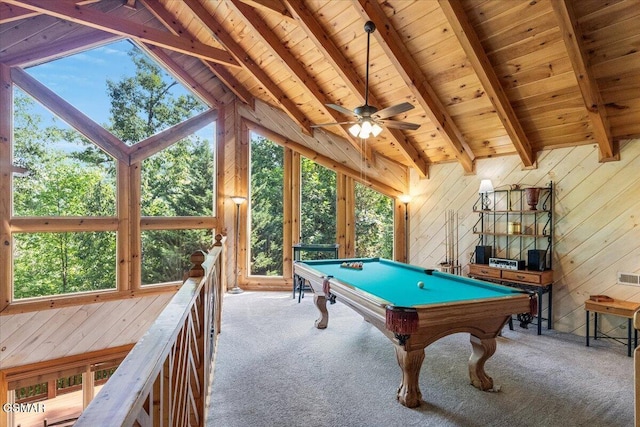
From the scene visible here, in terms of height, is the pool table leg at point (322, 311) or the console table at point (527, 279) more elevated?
the console table at point (527, 279)

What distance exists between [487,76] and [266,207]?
4.19 metres

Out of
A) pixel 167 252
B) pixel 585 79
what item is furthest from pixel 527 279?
pixel 167 252

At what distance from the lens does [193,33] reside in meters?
5.23

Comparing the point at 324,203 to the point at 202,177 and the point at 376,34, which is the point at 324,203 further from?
the point at 376,34

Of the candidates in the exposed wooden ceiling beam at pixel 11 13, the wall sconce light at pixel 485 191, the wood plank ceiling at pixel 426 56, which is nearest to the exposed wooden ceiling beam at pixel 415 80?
the wood plank ceiling at pixel 426 56

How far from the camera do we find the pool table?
2.25 m

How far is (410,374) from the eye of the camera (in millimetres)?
2449

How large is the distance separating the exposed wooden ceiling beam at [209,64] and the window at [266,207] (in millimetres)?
727

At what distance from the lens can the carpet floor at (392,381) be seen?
7.66ft

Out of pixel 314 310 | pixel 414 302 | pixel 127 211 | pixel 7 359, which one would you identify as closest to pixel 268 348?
pixel 314 310

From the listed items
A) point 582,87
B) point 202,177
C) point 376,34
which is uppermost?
point 376,34

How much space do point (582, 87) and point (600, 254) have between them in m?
1.98

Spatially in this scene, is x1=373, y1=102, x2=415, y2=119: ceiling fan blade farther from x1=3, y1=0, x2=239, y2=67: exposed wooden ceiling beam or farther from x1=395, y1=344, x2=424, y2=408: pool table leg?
x1=3, y1=0, x2=239, y2=67: exposed wooden ceiling beam

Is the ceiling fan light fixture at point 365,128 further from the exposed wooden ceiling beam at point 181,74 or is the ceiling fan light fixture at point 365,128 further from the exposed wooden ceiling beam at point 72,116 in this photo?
the exposed wooden ceiling beam at point 72,116
